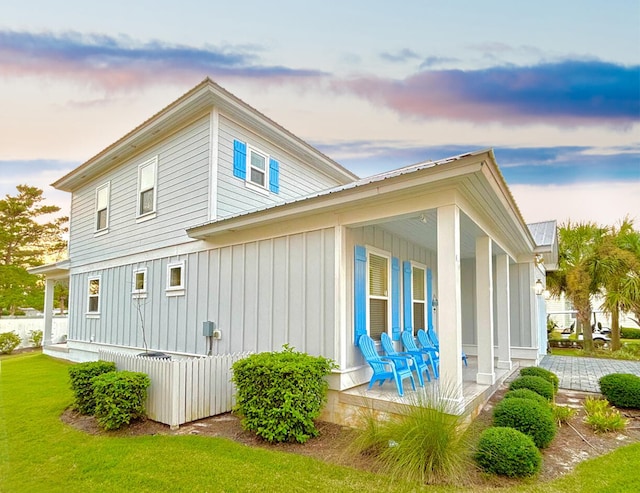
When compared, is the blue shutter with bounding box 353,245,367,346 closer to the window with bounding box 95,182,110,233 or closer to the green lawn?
the green lawn

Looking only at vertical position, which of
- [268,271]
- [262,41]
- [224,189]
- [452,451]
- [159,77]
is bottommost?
[452,451]

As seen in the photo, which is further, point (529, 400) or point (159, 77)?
point (159, 77)

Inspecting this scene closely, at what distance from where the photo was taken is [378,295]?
675 centimetres

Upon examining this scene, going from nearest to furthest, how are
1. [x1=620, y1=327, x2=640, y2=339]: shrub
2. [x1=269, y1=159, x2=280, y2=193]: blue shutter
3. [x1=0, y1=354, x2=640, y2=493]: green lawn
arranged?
[x1=0, y1=354, x2=640, y2=493]: green lawn → [x1=269, y1=159, x2=280, y2=193]: blue shutter → [x1=620, y1=327, x2=640, y2=339]: shrub

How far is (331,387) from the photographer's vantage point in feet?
17.4

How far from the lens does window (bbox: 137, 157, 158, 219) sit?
9544 mm

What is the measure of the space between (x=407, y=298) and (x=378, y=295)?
1330mm

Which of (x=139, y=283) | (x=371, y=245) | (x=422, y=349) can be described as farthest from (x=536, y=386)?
(x=139, y=283)

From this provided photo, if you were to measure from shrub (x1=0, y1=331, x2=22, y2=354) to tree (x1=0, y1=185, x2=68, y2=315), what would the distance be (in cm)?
419

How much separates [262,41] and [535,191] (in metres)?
12.2

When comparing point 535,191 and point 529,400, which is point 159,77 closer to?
point 529,400

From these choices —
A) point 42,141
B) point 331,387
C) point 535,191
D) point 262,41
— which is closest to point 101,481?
point 331,387

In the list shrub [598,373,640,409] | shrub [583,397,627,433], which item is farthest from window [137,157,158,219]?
shrub [598,373,640,409]

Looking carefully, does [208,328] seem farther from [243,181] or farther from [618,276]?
[618,276]
